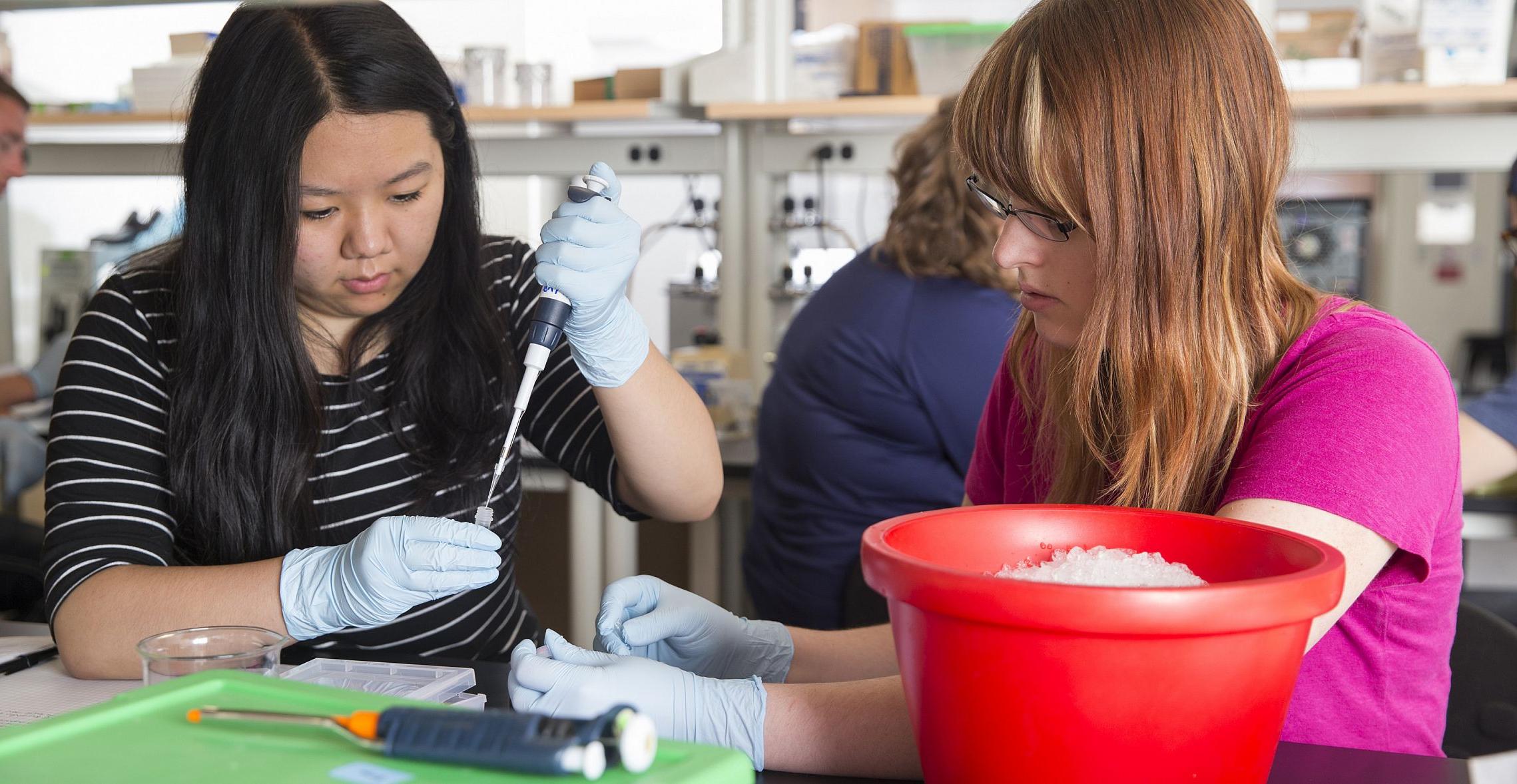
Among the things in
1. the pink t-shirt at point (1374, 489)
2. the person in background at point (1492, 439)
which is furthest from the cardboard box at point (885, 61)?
the pink t-shirt at point (1374, 489)

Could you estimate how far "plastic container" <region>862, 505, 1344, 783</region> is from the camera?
59cm

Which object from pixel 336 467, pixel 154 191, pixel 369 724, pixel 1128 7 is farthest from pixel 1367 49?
pixel 154 191

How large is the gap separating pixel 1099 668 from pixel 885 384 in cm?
137

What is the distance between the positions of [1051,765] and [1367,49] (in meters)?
2.65

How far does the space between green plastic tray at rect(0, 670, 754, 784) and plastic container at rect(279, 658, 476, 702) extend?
7.7 inches

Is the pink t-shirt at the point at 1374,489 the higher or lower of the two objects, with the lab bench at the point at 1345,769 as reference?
higher

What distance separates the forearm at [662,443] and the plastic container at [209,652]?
45cm

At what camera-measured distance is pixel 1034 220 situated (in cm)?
95

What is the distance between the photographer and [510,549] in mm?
1460

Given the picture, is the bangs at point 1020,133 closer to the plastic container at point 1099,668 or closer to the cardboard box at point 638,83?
the plastic container at point 1099,668

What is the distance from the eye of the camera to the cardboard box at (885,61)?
3.01m

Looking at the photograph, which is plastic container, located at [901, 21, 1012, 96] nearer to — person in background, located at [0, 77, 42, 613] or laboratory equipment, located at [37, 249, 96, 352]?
Answer: person in background, located at [0, 77, 42, 613]

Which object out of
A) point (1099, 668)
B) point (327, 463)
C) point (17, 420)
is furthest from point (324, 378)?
point (17, 420)

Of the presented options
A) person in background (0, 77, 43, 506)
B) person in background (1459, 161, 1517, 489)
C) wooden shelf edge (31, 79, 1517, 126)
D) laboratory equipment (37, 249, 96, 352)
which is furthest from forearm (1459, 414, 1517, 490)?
laboratory equipment (37, 249, 96, 352)
